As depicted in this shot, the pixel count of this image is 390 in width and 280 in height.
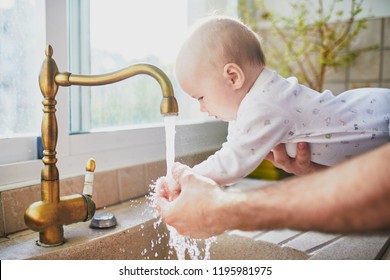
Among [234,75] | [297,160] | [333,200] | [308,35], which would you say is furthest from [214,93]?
[308,35]

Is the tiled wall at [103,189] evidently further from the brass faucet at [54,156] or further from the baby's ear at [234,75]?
the baby's ear at [234,75]

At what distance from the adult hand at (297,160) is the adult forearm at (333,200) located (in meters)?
0.17

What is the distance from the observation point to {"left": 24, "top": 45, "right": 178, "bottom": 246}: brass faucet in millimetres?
536

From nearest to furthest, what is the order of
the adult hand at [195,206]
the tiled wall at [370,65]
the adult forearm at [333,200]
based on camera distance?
1. the adult forearm at [333,200]
2. the adult hand at [195,206]
3. the tiled wall at [370,65]

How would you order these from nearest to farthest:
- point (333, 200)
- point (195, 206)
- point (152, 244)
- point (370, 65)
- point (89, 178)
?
point (333, 200) < point (195, 206) < point (89, 178) < point (152, 244) < point (370, 65)

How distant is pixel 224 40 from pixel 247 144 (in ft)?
0.47

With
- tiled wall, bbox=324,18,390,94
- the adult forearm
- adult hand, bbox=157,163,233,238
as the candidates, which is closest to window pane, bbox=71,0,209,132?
adult hand, bbox=157,163,233,238

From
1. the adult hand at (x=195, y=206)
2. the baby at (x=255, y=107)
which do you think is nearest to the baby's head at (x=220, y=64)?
the baby at (x=255, y=107)

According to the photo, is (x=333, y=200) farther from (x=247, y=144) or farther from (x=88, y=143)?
(x=88, y=143)

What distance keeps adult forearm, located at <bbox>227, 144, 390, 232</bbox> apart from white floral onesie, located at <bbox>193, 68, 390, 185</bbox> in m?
0.10

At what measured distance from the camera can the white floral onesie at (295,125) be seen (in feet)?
1.79

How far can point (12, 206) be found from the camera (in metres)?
0.64

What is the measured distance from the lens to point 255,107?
1.83 feet

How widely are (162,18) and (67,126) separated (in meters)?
0.29
